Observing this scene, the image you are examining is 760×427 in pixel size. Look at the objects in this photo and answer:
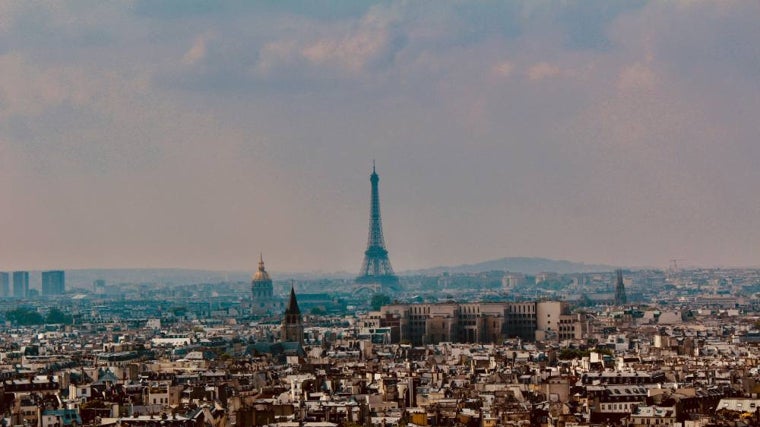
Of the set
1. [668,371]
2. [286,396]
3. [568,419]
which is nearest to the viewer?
[568,419]

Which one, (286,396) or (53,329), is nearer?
(286,396)

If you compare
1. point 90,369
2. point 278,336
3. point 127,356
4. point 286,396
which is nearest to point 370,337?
point 278,336

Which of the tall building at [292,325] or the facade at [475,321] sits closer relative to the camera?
the tall building at [292,325]

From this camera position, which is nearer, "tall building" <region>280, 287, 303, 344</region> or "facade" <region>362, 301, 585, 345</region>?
"tall building" <region>280, 287, 303, 344</region>

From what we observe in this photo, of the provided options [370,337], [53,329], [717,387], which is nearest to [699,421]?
[717,387]

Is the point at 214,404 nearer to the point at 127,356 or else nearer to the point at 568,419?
the point at 568,419

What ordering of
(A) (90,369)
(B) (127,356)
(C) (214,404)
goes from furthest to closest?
(B) (127,356)
(A) (90,369)
(C) (214,404)

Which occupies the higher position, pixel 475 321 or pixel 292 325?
pixel 475 321

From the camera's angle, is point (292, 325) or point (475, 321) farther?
point (475, 321)
